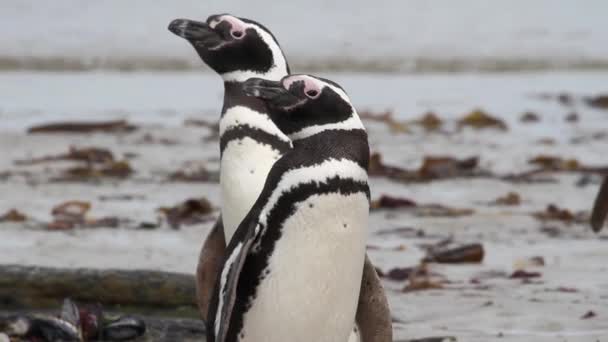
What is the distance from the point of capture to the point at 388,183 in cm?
869

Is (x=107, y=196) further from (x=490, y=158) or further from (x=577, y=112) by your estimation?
(x=577, y=112)

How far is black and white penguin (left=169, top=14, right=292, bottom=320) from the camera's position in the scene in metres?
4.07

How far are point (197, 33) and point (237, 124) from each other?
0.99 ft

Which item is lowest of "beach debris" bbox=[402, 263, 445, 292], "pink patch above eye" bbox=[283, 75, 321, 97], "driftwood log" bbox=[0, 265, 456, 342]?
"beach debris" bbox=[402, 263, 445, 292]

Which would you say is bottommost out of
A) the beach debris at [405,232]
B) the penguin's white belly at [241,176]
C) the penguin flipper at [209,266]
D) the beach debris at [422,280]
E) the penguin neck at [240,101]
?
the beach debris at [405,232]

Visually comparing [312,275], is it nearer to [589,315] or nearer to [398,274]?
[589,315]

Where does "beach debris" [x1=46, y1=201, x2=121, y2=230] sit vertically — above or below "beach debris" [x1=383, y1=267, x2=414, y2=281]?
below

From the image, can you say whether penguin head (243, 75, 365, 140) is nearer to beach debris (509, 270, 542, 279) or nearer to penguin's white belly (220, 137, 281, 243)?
penguin's white belly (220, 137, 281, 243)

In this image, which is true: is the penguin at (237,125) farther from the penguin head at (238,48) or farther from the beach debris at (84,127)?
the beach debris at (84,127)

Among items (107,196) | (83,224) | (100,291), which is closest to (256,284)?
(100,291)

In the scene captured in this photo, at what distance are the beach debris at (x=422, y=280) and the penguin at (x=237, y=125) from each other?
149 centimetres

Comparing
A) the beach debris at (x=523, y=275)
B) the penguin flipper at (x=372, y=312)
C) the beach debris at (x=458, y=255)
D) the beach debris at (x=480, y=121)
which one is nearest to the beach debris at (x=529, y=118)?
the beach debris at (x=480, y=121)

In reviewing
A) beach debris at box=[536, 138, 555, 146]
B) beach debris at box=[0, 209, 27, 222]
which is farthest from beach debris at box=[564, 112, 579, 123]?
beach debris at box=[0, 209, 27, 222]

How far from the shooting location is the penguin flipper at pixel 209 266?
405 centimetres
